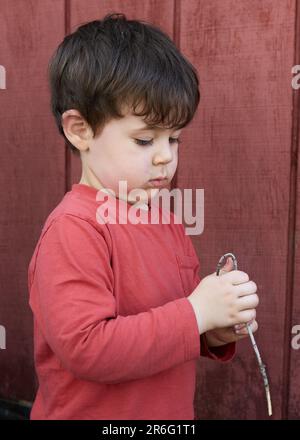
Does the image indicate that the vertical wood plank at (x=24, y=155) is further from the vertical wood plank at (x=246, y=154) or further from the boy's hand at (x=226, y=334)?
the boy's hand at (x=226, y=334)

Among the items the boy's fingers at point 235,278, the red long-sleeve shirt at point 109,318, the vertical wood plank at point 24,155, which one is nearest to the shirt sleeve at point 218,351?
the red long-sleeve shirt at point 109,318

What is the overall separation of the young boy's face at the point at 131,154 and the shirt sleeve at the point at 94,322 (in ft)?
0.31

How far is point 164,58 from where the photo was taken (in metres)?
0.81

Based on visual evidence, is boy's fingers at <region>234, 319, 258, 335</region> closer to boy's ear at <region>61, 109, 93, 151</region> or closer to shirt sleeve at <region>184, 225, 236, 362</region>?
shirt sleeve at <region>184, 225, 236, 362</region>

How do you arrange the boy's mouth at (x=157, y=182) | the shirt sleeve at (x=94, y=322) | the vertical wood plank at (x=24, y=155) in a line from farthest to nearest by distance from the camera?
the vertical wood plank at (x=24, y=155) → the boy's mouth at (x=157, y=182) → the shirt sleeve at (x=94, y=322)

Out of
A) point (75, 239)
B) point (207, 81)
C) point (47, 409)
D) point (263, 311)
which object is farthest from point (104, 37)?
point (263, 311)

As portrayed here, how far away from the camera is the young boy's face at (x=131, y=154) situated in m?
0.78

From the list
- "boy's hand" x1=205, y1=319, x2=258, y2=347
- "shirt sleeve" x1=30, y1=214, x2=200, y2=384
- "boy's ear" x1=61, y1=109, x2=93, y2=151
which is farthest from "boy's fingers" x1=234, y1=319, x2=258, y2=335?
"boy's ear" x1=61, y1=109, x2=93, y2=151

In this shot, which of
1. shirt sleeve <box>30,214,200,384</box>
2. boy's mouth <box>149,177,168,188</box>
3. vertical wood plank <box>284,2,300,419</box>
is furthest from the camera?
vertical wood plank <box>284,2,300,419</box>

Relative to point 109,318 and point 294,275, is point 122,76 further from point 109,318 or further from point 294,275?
point 294,275

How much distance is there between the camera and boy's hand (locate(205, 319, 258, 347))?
33.3 inches

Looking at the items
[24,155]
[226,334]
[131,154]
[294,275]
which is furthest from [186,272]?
[24,155]

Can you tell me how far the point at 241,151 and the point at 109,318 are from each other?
1.83 feet

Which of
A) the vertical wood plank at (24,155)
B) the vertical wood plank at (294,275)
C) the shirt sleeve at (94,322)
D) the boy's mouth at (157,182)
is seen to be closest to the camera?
the shirt sleeve at (94,322)
